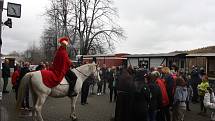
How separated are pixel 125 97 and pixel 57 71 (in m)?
2.40

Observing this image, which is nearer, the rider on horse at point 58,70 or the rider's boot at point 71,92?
the rider on horse at point 58,70

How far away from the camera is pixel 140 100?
9.38m

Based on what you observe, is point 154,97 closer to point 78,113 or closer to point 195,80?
point 78,113

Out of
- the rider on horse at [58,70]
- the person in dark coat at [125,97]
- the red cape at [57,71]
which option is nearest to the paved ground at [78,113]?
the rider on horse at [58,70]

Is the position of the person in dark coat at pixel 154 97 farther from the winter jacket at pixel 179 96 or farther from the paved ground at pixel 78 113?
the paved ground at pixel 78 113

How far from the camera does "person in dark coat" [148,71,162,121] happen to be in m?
9.61

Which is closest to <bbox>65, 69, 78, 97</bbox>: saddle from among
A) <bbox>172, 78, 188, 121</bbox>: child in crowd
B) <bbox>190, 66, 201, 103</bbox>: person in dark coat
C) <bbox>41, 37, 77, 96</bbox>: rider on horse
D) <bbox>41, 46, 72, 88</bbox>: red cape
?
<bbox>41, 37, 77, 96</bbox>: rider on horse

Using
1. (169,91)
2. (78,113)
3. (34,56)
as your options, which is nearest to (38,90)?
(78,113)

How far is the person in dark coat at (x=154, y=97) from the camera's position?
961 centimetres

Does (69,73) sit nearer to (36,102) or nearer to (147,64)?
(36,102)

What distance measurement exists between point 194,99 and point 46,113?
8410 millimetres

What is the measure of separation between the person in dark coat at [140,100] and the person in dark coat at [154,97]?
15 centimetres

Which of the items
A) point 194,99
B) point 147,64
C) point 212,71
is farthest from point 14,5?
point 147,64

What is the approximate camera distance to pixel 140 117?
9.45 meters
